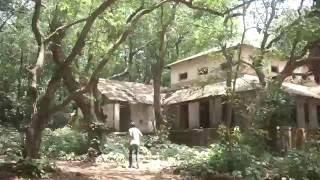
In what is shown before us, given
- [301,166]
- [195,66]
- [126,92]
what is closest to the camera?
[301,166]

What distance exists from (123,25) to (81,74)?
9.85ft

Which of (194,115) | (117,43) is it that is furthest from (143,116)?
(117,43)

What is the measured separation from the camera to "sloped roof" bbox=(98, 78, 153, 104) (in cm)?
3244

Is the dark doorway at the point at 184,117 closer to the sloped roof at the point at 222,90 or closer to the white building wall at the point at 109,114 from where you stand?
the sloped roof at the point at 222,90

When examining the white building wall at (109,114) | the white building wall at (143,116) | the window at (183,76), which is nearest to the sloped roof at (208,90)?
the window at (183,76)

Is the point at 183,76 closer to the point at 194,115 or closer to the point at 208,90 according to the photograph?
the point at 194,115

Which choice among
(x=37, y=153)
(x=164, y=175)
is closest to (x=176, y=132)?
(x=164, y=175)

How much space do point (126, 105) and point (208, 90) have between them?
7.36 metres

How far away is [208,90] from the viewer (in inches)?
1186

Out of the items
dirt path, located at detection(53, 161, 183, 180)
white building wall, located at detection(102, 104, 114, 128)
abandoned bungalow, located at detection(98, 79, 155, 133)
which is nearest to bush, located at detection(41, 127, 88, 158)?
dirt path, located at detection(53, 161, 183, 180)

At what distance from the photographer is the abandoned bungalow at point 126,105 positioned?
108ft

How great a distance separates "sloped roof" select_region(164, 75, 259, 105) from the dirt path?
8.44 metres

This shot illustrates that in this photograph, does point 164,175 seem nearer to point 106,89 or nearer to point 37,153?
point 37,153

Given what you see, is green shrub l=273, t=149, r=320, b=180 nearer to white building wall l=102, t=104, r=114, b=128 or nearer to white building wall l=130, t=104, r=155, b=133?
white building wall l=102, t=104, r=114, b=128
